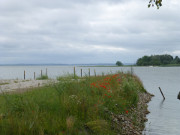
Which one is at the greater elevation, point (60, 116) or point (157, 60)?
point (157, 60)

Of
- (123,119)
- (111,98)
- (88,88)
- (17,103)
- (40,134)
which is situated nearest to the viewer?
(40,134)

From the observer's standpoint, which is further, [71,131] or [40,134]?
[71,131]

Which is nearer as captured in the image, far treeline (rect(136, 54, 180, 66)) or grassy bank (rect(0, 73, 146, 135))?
grassy bank (rect(0, 73, 146, 135))

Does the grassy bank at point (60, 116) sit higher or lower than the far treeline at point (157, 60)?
lower

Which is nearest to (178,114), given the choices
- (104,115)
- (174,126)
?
(174,126)

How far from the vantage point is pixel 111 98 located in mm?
10578

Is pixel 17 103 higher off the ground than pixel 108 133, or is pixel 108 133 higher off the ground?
pixel 17 103

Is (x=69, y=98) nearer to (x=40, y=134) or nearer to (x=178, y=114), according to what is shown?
(x=40, y=134)

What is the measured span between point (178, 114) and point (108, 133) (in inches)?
382

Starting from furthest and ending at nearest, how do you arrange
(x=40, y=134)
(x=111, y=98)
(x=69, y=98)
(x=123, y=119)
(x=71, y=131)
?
(x=111, y=98)
(x=123, y=119)
(x=69, y=98)
(x=71, y=131)
(x=40, y=134)

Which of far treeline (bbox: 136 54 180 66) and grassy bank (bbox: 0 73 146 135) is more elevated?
far treeline (bbox: 136 54 180 66)

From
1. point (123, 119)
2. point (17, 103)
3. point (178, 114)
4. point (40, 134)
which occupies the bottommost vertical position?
point (178, 114)

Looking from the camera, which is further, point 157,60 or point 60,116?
point 157,60

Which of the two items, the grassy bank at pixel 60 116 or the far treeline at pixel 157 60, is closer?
the grassy bank at pixel 60 116
